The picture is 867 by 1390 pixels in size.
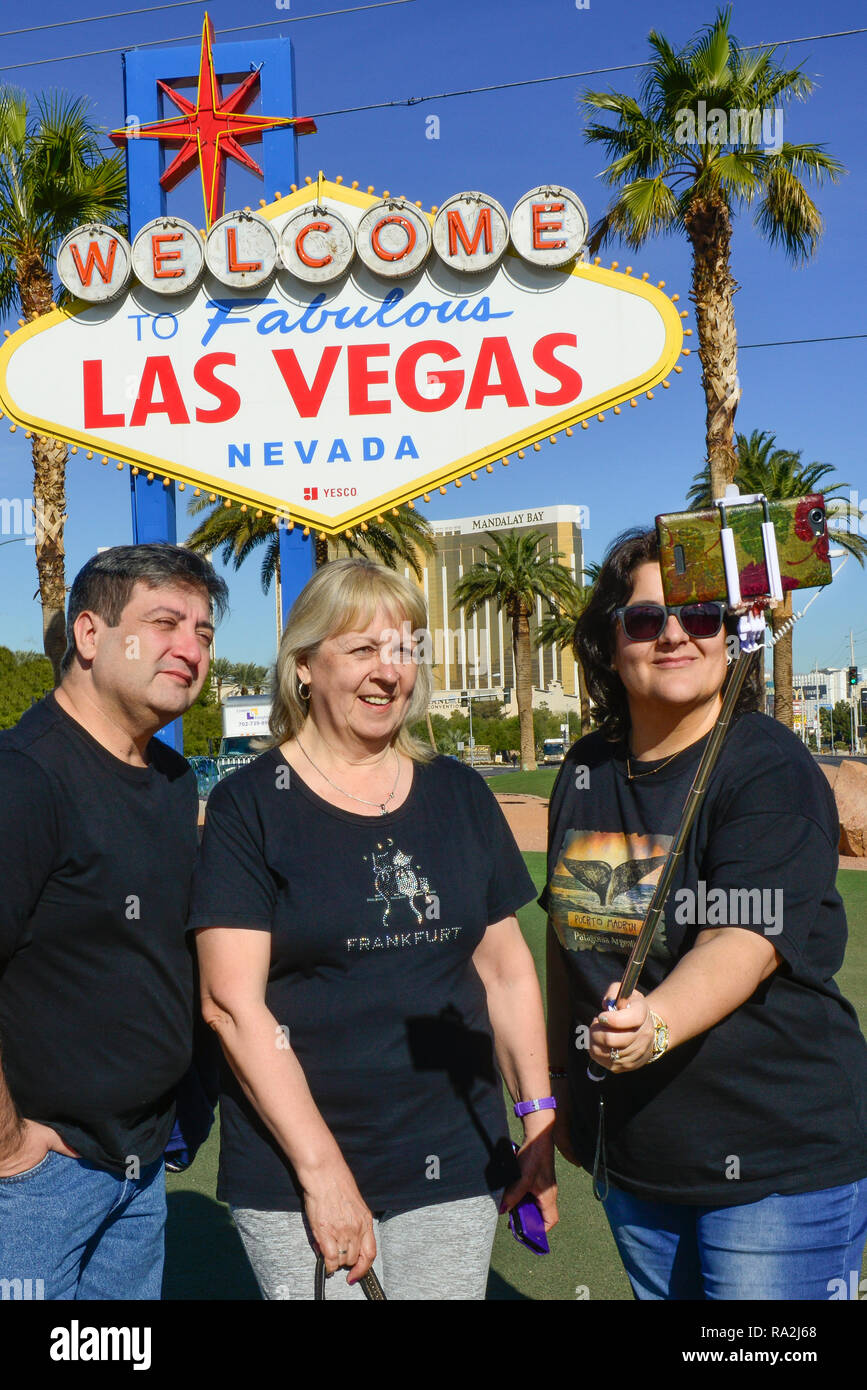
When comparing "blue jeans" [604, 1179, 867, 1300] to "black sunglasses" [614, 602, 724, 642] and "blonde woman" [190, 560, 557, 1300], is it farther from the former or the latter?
"black sunglasses" [614, 602, 724, 642]

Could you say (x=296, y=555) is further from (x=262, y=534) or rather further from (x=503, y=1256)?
(x=262, y=534)

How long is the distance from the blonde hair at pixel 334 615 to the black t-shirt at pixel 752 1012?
65 centimetres

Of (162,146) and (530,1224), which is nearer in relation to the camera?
(530,1224)

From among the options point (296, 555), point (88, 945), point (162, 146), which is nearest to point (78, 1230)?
point (88, 945)

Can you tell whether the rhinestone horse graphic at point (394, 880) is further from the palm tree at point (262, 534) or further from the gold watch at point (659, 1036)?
the palm tree at point (262, 534)

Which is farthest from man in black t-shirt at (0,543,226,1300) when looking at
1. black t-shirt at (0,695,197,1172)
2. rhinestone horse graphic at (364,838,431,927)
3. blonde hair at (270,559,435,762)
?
rhinestone horse graphic at (364,838,431,927)

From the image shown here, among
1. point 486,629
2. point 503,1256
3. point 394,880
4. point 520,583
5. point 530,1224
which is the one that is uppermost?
point 486,629

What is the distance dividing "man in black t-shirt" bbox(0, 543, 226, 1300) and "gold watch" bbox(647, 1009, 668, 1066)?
1.09 m

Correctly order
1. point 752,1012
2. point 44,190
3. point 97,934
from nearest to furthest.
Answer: point 752,1012
point 97,934
point 44,190

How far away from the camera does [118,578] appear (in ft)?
7.94

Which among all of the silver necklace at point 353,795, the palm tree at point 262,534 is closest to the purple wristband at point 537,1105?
the silver necklace at point 353,795

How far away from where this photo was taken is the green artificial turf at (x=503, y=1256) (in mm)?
3463

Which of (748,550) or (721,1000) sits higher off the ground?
(748,550)

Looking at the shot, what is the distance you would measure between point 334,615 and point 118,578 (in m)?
0.49
